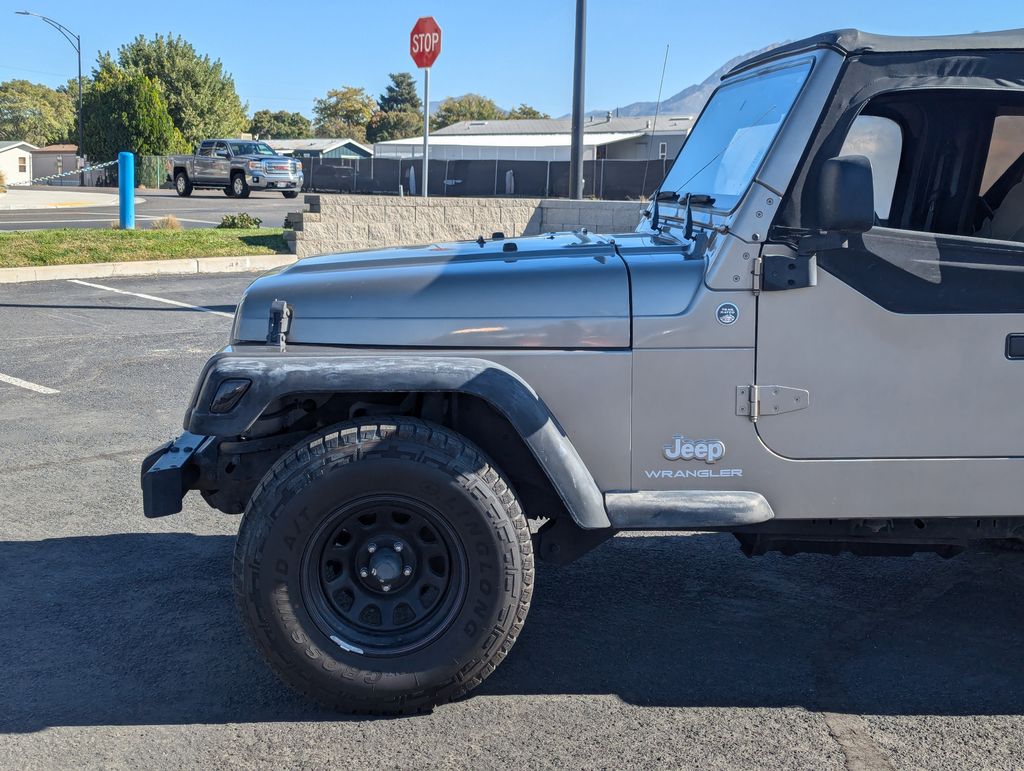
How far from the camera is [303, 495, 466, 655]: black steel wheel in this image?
3.42m

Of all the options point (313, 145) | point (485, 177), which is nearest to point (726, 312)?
point (485, 177)

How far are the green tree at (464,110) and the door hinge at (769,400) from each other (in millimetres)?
118817

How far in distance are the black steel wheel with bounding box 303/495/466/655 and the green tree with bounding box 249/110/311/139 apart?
115m

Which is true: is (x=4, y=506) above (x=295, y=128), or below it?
below

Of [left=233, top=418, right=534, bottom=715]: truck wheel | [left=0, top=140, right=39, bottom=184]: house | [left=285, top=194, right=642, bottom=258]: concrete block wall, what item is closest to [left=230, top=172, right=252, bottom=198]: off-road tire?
[left=285, top=194, right=642, bottom=258]: concrete block wall

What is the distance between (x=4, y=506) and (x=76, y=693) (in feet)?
7.38

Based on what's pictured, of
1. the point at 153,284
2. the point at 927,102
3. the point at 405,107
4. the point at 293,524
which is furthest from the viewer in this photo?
the point at 405,107

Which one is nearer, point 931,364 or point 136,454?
point 931,364

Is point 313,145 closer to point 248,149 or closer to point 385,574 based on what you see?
point 248,149

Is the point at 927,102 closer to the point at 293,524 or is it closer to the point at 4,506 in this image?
the point at 293,524

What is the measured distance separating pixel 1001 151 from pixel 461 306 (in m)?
2.12

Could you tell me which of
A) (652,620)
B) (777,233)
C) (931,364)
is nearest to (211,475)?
(652,620)

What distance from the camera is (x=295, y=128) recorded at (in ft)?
396

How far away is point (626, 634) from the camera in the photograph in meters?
4.15
